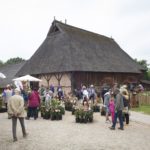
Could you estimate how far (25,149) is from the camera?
388 inches

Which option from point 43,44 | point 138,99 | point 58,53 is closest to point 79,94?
point 138,99

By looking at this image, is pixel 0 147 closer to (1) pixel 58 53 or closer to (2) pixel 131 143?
(2) pixel 131 143

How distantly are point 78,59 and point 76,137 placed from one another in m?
22.0

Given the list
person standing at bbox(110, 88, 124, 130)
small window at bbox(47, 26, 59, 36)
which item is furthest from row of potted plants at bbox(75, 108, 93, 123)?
small window at bbox(47, 26, 59, 36)

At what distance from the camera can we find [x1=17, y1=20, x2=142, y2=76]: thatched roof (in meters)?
33.2

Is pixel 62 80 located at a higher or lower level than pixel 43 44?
lower

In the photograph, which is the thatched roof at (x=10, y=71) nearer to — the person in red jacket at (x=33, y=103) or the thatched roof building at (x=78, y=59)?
the thatched roof building at (x=78, y=59)

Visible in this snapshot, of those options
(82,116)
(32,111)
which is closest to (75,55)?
(32,111)

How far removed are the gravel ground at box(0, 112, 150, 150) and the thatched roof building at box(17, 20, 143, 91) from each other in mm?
16773

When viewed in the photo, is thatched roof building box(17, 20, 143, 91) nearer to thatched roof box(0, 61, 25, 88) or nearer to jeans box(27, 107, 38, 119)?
thatched roof box(0, 61, 25, 88)

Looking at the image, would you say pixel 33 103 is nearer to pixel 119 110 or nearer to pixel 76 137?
pixel 119 110

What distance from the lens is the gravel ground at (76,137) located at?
33.5ft

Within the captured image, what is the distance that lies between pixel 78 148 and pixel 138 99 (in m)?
16.4

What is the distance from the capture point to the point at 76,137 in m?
11.8
